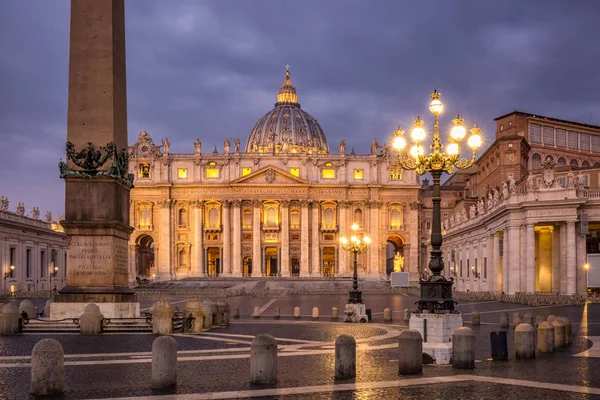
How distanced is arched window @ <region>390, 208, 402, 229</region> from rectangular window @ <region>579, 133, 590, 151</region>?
30.5 meters

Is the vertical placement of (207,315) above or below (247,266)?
above

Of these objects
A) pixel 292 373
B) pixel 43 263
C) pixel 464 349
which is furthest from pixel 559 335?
pixel 43 263

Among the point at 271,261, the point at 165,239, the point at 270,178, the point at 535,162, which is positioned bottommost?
the point at 271,261

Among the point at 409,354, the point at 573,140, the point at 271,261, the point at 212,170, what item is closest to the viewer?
the point at 409,354

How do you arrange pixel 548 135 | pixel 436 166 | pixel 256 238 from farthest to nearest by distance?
pixel 256 238 → pixel 548 135 → pixel 436 166

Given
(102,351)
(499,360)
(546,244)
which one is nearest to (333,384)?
(499,360)

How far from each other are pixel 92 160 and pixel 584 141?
67.4 meters

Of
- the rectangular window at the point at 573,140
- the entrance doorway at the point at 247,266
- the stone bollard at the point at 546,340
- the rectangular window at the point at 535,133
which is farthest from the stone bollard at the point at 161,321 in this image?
the entrance doorway at the point at 247,266

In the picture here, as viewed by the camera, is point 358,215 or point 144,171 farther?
point 358,215

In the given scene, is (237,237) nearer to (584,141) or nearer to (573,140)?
(573,140)

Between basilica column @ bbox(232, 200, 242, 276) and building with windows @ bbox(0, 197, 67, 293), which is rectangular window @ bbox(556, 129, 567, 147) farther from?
building with windows @ bbox(0, 197, 67, 293)

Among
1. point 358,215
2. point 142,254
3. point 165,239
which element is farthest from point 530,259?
point 142,254

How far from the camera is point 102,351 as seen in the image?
52.0ft

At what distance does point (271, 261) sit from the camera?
10550cm
